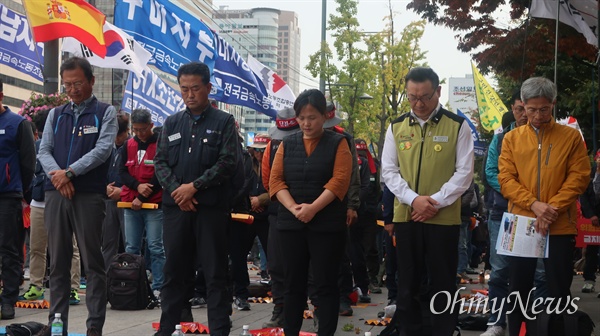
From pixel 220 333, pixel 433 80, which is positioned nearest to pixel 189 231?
pixel 220 333

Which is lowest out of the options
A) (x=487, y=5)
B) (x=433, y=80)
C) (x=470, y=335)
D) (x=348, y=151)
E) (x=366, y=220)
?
(x=470, y=335)

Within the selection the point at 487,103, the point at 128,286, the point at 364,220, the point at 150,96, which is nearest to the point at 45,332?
the point at 128,286

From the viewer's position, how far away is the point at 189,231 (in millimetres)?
6719

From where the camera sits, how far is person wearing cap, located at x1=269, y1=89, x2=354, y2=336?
21.7 ft

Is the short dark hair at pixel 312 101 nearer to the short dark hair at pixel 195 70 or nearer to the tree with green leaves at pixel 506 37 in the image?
the short dark hair at pixel 195 70

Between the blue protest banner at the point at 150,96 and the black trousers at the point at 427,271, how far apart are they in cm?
768

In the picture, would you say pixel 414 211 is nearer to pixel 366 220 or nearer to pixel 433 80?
pixel 433 80

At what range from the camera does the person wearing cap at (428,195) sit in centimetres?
636

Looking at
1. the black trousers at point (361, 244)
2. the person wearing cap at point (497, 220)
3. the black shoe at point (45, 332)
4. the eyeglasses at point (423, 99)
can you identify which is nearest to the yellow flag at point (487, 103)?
the black trousers at point (361, 244)

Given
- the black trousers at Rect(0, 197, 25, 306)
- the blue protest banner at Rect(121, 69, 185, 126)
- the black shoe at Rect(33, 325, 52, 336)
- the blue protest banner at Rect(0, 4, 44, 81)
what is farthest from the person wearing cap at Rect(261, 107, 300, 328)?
the blue protest banner at Rect(121, 69, 185, 126)

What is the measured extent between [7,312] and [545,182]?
17.6 feet

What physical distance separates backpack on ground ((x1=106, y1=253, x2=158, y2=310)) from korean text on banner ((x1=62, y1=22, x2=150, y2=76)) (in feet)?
11.2

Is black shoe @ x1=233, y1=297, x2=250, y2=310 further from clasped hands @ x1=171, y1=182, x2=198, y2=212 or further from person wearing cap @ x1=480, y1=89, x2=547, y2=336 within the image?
clasped hands @ x1=171, y1=182, x2=198, y2=212

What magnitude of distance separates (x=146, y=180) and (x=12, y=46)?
12.6 ft
